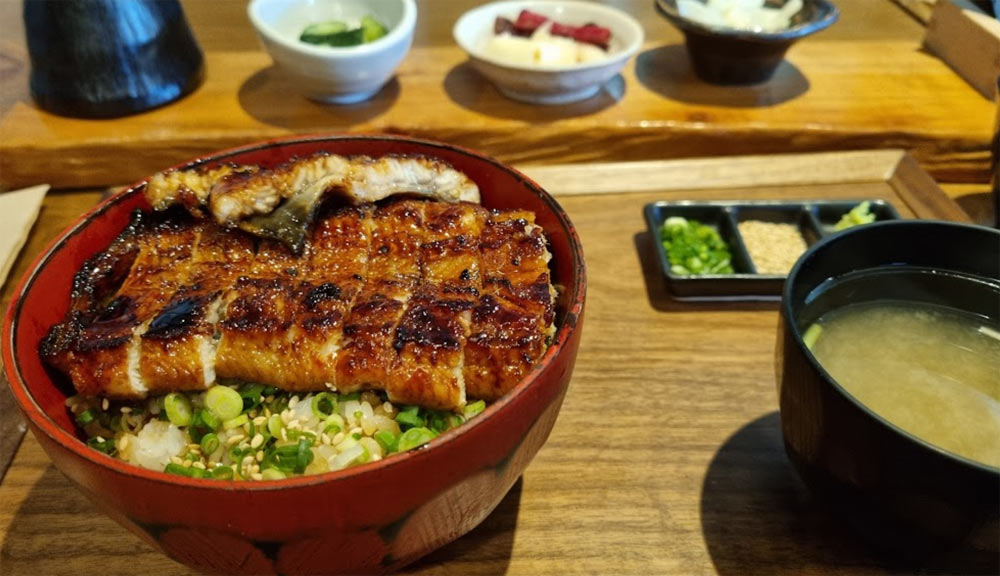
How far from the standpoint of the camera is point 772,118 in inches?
98.1

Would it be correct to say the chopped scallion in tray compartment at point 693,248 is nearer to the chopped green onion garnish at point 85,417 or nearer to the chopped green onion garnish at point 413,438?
the chopped green onion garnish at point 413,438

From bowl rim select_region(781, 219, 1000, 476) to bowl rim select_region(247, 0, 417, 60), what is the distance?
1711 millimetres

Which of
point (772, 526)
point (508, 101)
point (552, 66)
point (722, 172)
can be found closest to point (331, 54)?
point (508, 101)

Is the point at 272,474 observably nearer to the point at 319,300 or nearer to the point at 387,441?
the point at 387,441

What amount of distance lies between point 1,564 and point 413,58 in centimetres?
229

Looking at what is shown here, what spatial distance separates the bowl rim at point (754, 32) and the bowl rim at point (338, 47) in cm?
102

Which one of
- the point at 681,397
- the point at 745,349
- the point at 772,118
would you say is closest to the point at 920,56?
the point at 772,118

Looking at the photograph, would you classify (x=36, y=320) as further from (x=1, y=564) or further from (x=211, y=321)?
(x=1, y=564)

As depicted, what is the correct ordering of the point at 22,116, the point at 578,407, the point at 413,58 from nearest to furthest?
the point at 578,407 → the point at 22,116 → the point at 413,58

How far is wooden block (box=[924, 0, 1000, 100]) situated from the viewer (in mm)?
2586

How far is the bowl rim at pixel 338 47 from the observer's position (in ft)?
7.73

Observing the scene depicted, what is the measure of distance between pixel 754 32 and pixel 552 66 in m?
0.78

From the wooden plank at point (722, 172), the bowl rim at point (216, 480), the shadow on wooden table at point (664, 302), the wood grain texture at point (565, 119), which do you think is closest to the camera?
the bowl rim at point (216, 480)

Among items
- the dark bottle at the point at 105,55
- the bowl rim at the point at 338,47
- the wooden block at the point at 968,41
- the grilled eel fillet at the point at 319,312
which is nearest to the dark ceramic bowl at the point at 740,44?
the wooden block at the point at 968,41
